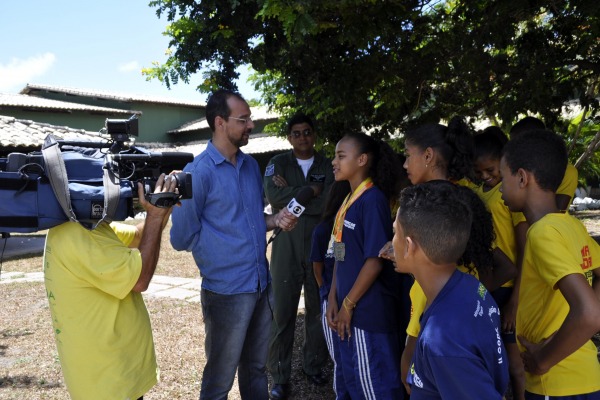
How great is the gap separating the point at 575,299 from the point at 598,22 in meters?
3.66

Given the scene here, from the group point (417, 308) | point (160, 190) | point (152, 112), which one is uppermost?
point (152, 112)

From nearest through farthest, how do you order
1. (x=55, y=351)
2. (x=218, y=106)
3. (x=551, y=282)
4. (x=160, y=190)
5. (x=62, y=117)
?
(x=551, y=282) < (x=160, y=190) < (x=218, y=106) < (x=55, y=351) < (x=62, y=117)

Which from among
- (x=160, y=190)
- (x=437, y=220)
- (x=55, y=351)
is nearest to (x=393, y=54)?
(x=160, y=190)

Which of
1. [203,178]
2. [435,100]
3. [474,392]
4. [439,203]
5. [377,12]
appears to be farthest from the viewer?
[435,100]

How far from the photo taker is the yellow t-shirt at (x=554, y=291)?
2086mm

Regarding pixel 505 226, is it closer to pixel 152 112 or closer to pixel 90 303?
pixel 90 303

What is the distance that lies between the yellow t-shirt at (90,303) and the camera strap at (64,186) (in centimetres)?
16

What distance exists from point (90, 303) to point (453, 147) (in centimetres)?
202

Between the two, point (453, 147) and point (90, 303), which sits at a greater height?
point (453, 147)

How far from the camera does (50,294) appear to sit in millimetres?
2471

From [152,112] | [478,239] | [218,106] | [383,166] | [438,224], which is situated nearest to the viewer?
[438,224]

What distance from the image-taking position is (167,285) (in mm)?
9031

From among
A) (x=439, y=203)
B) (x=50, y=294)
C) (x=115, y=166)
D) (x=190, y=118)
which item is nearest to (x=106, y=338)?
(x=50, y=294)

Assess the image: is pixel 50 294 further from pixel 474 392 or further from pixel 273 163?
pixel 273 163
